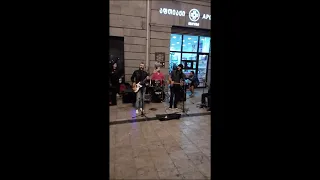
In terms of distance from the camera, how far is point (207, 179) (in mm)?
3814

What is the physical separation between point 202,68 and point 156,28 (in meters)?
5.37

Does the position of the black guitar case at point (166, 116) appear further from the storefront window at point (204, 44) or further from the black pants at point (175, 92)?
the storefront window at point (204, 44)

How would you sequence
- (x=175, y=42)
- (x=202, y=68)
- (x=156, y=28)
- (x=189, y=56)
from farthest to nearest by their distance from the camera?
(x=202, y=68), (x=189, y=56), (x=175, y=42), (x=156, y=28)

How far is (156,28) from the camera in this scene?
12.9 m

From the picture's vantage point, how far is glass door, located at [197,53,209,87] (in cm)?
1596

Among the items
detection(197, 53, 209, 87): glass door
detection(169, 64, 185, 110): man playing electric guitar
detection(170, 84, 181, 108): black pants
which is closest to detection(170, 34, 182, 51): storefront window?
detection(197, 53, 209, 87): glass door

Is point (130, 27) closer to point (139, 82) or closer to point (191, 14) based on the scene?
point (191, 14)

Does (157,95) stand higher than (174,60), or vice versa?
(174,60)

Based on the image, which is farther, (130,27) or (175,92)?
(130,27)

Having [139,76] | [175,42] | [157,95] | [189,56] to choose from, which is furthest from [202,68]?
[139,76]

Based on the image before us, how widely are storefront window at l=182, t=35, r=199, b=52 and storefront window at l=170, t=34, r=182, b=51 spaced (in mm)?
383
